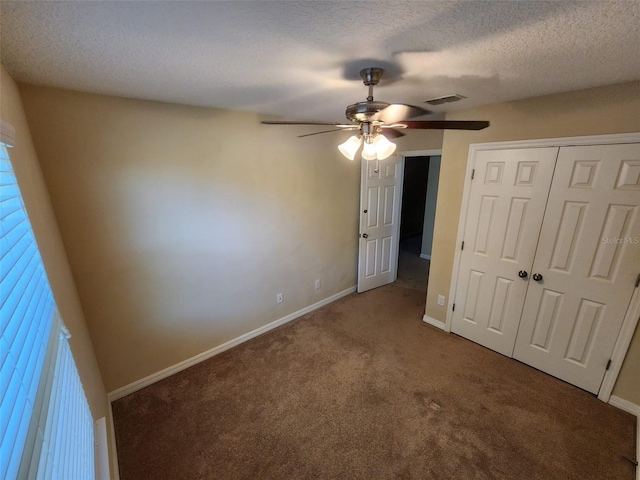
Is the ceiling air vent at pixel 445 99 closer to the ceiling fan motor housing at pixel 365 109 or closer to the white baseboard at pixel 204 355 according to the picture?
the ceiling fan motor housing at pixel 365 109

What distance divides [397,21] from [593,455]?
8.71 ft

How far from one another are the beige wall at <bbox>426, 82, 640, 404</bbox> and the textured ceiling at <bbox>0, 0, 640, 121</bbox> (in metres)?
0.14

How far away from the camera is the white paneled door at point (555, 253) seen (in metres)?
1.85

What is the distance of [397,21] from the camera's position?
3.25ft

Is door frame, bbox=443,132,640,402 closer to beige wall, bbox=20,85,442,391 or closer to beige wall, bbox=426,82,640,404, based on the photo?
beige wall, bbox=426,82,640,404

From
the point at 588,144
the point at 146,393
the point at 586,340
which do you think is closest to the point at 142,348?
the point at 146,393

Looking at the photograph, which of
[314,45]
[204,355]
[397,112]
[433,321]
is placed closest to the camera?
[314,45]

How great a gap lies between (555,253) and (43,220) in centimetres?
335

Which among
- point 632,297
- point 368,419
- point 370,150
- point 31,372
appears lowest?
point 368,419

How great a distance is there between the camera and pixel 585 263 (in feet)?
6.58

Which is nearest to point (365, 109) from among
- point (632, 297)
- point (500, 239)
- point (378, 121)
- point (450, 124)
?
point (378, 121)

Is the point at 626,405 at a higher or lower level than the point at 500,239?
lower

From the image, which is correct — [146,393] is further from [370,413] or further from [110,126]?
[110,126]

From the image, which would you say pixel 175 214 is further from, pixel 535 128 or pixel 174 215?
pixel 535 128
